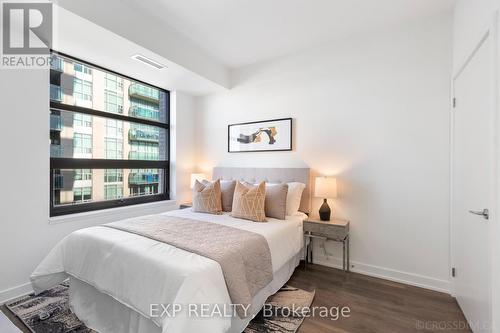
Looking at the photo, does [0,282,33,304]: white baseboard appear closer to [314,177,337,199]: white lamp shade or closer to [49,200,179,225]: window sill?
[49,200,179,225]: window sill

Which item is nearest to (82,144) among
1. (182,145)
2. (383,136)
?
(182,145)

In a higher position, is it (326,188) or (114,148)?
(114,148)

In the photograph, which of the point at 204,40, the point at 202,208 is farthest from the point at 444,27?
the point at 202,208

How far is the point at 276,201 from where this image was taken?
2.77 m

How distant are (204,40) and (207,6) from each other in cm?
69

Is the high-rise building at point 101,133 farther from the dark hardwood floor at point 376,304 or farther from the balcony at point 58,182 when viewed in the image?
the dark hardwood floor at point 376,304

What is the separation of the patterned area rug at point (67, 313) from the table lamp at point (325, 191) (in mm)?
924

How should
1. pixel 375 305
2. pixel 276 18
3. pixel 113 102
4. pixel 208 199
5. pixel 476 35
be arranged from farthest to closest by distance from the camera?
pixel 113 102
pixel 208 199
pixel 276 18
pixel 375 305
pixel 476 35

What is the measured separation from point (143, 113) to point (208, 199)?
192 centimetres

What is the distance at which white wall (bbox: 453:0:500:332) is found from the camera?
1.37 metres

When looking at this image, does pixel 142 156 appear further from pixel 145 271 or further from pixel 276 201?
pixel 145 271

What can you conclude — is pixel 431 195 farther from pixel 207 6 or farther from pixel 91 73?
pixel 91 73

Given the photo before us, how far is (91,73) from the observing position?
9.99ft

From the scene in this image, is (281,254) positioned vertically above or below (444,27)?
below
